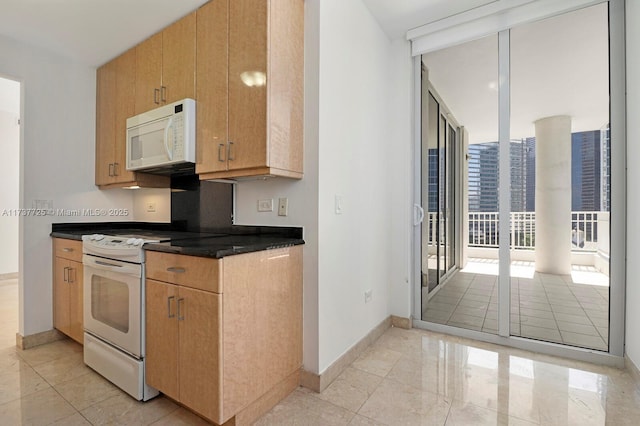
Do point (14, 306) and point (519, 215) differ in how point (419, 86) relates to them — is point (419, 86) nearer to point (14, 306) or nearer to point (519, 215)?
point (519, 215)

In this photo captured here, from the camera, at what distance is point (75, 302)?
7.86 ft

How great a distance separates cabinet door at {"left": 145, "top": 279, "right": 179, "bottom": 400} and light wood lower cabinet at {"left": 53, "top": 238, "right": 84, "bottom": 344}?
3.55ft

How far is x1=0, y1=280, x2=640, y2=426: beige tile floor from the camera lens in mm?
1589

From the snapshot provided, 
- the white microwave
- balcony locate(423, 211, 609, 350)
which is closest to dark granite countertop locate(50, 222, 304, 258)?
the white microwave

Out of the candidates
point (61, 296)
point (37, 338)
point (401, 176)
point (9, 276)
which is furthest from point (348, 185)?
point (9, 276)

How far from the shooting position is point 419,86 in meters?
2.86

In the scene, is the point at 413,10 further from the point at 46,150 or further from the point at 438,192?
the point at 46,150

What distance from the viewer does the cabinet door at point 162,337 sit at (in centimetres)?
158

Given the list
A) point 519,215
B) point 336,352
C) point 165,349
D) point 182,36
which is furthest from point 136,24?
point 519,215

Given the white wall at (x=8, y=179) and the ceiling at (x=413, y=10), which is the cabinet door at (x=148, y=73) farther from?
the white wall at (x=8, y=179)

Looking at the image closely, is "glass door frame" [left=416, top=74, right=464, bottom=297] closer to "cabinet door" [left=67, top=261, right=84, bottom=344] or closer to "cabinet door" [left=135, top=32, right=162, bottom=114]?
"cabinet door" [left=135, top=32, right=162, bottom=114]

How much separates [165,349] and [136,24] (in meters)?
2.24

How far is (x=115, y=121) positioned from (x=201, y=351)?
229cm

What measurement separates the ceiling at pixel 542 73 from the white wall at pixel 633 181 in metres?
0.16
